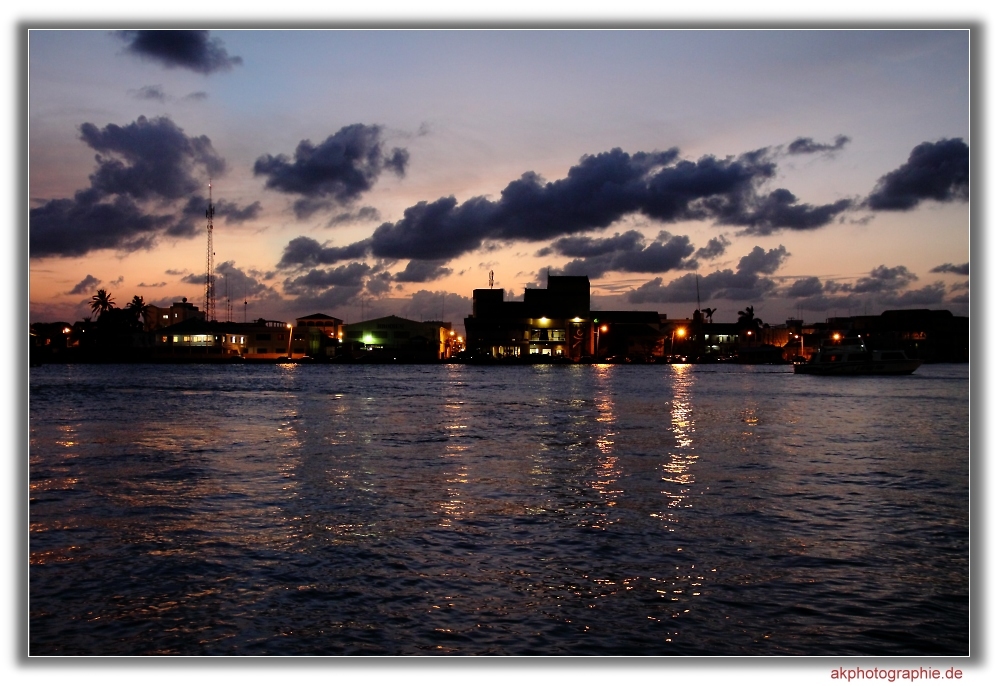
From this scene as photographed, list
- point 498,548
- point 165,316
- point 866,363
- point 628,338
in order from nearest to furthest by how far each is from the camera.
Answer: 1. point 498,548
2. point 866,363
3. point 165,316
4. point 628,338

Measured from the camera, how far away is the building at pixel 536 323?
15512 centimetres

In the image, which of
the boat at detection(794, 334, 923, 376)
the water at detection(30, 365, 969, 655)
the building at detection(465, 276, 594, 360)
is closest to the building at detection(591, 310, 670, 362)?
the building at detection(465, 276, 594, 360)

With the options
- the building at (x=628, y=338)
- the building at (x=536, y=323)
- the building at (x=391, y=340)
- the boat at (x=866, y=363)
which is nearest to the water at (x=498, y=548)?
the boat at (x=866, y=363)

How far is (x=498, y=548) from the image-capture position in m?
10.1

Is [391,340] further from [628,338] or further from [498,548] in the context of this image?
[498,548]

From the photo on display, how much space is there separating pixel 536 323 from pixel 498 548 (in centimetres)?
14960

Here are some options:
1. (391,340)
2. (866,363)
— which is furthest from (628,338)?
(866,363)

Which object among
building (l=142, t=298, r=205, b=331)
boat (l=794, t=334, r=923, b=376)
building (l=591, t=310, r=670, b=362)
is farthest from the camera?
building (l=591, t=310, r=670, b=362)

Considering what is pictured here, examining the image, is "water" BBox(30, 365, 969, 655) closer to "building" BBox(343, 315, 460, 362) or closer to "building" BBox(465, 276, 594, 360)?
"building" BBox(343, 315, 460, 362)

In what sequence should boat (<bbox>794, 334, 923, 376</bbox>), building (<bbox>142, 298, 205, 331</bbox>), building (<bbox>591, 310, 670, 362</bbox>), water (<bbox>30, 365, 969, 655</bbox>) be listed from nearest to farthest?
1. water (<bbox>30, 365, 969, 655</bbox>)
2. boat (<bbox>794, 334, 923, 376</bbox>)
3. building (<bbox>142, 298, 205, 331</bbox>)
4. building (<bbox>591, 310, 670, 362</bbox>)

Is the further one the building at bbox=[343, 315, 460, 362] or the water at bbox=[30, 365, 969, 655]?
the building at bbox=[343, 315, 460, 362]

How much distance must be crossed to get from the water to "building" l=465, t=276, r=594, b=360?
13244cm

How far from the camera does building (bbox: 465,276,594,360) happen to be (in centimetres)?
15512

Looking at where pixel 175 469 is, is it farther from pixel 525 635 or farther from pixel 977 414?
pixel 977 414
